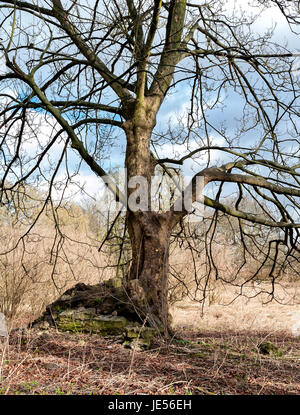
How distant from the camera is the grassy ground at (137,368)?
10.0 feet

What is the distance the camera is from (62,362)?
3.62m

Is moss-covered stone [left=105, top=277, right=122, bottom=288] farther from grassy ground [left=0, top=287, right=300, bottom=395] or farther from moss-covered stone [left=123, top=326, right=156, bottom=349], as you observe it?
moss-covered stone [left=123, top=326, right=156, bottom=349]

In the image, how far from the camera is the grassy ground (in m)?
3.05

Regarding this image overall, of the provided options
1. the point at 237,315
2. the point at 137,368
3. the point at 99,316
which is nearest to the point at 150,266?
the point at 99,316

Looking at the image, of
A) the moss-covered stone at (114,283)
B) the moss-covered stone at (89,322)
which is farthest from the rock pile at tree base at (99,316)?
the moss-covered stone at (114,283)

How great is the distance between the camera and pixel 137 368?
3525mm

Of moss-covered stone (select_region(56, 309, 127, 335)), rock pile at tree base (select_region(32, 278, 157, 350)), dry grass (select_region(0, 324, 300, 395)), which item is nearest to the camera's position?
dry grass (select_region(0, 324, 300, 395))

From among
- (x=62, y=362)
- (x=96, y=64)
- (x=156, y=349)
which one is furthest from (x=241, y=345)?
(x=96, y=64)

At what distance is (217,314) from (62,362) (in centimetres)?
821

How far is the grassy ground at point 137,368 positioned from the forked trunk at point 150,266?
0.45m

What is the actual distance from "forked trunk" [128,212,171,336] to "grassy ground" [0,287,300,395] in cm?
45

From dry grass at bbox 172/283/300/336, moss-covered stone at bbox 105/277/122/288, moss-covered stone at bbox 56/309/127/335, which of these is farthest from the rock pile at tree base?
dry grass at bbox 172/283/300/336

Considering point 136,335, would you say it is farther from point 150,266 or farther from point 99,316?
point 150,266
